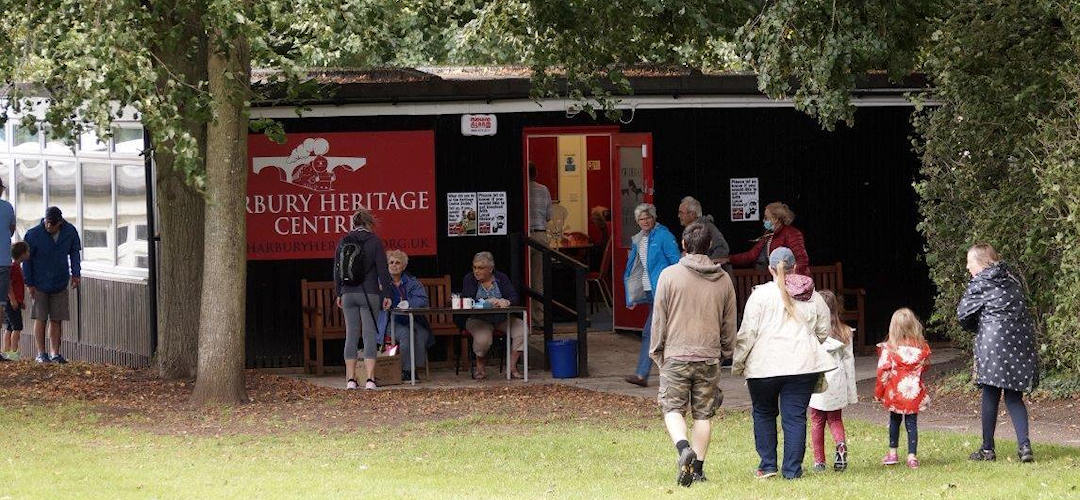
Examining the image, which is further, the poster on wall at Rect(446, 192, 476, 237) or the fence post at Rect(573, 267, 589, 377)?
the poster on wall at Rect(446, 192, 476, 237)

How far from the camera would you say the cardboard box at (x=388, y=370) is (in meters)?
15.0

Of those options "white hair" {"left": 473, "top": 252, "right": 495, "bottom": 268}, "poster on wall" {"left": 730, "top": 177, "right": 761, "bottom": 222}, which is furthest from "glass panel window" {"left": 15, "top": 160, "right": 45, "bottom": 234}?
"poster on wall" {"left": 730, "top": 177, "right": 761, "bottom": 222}

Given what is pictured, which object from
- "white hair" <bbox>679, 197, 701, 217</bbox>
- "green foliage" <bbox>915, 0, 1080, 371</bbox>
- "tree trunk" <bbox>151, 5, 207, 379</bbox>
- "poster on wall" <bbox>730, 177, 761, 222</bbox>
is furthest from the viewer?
"poster on wall" <bbox>730, 177, 761, 222</bbox>

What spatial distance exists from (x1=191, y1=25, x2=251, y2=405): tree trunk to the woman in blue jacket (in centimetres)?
345

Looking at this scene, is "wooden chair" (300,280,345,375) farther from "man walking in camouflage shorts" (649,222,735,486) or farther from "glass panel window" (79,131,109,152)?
"man walking in camouflage shorts" (649,222,735,486)

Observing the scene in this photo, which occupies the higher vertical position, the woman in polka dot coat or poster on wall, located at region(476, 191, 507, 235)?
poster on wall, located at region(476, 191, 507, 235)

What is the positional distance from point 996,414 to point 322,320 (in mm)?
7876

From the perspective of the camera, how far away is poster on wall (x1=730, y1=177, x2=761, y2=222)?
57.4 ft

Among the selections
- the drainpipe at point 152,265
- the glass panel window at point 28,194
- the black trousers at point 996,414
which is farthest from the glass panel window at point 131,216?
the black trousers at point 996,414

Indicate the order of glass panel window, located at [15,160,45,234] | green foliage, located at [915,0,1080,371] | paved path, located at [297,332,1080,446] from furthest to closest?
glass panel window, located at [15,160,45,234]
green foliage, located at [915,0,1080,371]
paved path, located at [297,332,1080,446]

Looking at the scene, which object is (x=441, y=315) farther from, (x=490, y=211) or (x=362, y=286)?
(x=362, y=286)

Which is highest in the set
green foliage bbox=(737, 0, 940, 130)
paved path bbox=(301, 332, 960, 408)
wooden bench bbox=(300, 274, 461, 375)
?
green foliage bbox=(737, 0, 940, 130)

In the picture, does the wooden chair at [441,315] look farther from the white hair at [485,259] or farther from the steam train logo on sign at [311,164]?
the steam train logo on sign at [311,164]

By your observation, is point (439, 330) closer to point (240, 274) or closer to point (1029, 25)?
point (240, 274)
